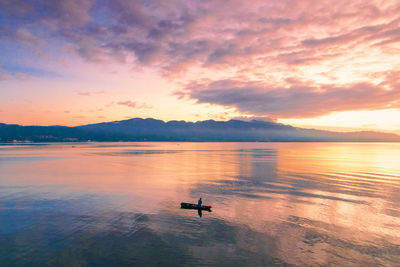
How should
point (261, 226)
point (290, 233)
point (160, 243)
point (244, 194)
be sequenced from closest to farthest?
point (160, 243) → point (290, 233) → point (261, 226) → point (244, 194)

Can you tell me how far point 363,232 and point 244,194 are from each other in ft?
66.5

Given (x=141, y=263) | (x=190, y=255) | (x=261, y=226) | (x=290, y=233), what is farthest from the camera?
(x=261, y=226)

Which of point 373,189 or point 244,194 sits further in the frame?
point 373,189

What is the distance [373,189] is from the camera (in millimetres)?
50312

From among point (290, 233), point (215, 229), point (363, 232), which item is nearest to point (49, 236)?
point (215, 229)

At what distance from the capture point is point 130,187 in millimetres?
51750

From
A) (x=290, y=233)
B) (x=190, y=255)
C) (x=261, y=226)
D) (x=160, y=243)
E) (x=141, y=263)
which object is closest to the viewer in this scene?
(x=141, y=263)

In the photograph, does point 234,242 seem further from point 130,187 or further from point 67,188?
point 67,188

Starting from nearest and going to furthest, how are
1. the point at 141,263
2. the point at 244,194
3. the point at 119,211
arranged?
the point at 141,263, the point at 119,211, the point at 244,194

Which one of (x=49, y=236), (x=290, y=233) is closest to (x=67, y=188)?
(x=49, y=236)

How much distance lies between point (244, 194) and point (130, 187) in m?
23.8

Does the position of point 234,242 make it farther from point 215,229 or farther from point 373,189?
point 373,189

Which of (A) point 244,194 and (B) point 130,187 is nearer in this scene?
(A) point 244,194

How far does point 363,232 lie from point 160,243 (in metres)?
22.4
